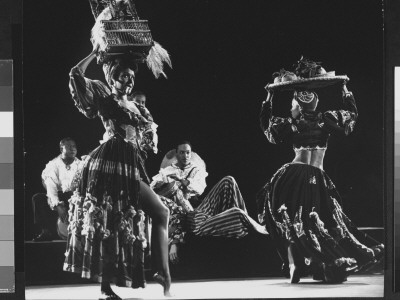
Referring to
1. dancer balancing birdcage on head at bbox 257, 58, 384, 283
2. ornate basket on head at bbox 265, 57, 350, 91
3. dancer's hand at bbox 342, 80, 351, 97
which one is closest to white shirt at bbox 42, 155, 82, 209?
dancer balancing birdcage on head at bbox 257, 58, 384, 283

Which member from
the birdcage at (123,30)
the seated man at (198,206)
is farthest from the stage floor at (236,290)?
the birdcage at (123,30)

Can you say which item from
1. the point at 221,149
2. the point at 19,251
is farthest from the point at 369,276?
the point at 19,251

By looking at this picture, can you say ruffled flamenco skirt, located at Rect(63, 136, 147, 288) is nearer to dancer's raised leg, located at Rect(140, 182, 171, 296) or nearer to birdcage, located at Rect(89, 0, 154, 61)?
dancer's raised leg, located at Rect(140, 182, 171, 296)

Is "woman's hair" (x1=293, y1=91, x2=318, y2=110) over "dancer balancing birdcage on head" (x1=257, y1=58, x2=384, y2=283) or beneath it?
over

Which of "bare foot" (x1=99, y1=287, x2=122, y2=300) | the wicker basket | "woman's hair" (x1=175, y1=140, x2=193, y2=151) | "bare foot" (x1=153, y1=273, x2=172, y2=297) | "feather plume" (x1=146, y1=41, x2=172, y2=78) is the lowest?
"bare foot" (x1=99, y1=287, x2=122, y2=300)

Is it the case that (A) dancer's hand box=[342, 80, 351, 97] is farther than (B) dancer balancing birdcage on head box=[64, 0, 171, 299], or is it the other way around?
(A) dancer's hand box=[342, 80, 351, 97]

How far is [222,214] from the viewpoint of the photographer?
3396mm

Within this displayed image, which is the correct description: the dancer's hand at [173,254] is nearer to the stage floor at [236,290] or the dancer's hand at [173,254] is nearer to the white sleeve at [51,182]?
the stage floor at [236,290]

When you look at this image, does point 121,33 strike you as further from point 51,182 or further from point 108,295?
point 108,295

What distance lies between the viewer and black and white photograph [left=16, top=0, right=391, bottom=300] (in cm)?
329

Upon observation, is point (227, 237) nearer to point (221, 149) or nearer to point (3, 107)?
point (221, 149)

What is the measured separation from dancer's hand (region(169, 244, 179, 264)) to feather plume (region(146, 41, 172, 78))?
2.45 feet

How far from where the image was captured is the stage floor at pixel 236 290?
330cm

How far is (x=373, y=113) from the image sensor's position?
3451 mm
